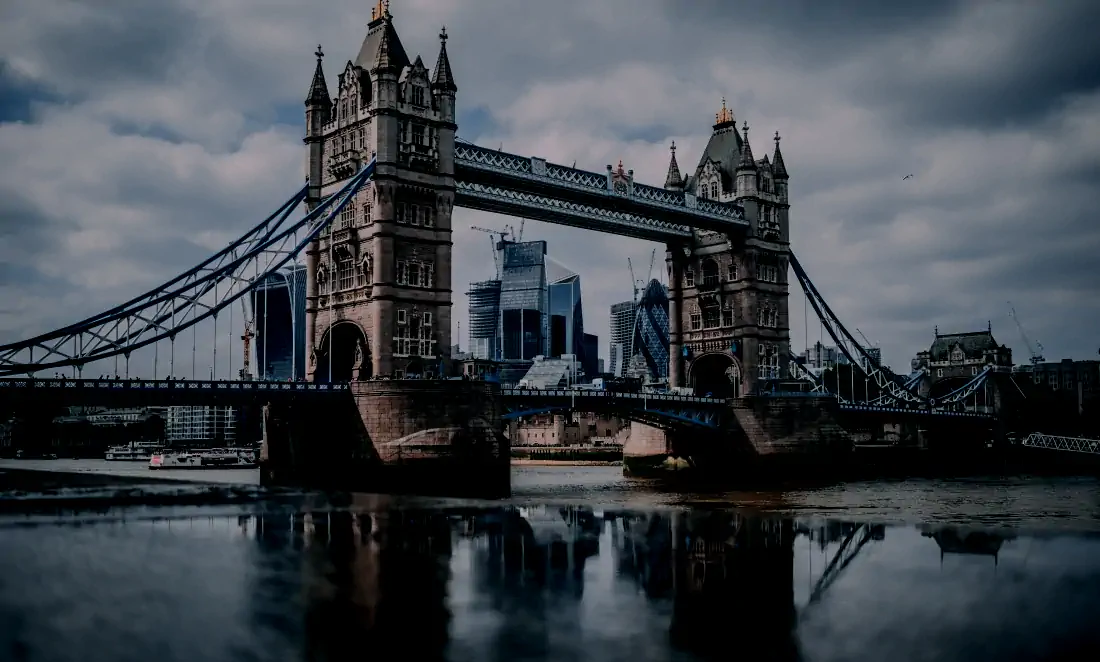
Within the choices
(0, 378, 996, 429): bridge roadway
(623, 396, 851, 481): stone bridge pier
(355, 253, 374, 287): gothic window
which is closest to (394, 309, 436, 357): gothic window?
(355, 253, 374, 287): gothic window

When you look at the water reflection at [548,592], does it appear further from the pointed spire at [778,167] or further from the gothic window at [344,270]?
the pointed spire at [778,167]

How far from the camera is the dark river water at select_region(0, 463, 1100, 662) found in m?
20.6

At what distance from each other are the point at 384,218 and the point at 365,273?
4.57m

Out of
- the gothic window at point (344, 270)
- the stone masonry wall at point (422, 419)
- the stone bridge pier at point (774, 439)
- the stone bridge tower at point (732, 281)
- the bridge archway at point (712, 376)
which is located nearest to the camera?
the stone masonry wall at point (422, 419)

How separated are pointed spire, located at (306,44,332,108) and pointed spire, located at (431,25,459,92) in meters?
8.67

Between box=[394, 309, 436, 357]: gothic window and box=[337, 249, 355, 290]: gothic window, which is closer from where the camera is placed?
box=[394, 309, 436, 357]: gothic window

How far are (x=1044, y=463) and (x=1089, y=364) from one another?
60.5m

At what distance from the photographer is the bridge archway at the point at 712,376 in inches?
4250

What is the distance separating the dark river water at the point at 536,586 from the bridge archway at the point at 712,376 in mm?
59972

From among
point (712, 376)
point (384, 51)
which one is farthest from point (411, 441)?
point (712, 376)

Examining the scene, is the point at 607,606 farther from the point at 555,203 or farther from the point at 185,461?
the point at 185,461

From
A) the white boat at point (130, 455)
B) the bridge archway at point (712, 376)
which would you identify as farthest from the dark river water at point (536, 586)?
the white boat at point (130, 455)

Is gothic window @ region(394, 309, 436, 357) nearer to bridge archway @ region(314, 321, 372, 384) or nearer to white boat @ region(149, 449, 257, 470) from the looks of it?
bridge archway @ region(314, 321, 372, 384)

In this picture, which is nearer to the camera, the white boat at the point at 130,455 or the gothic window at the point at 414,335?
the gothic window at the point at 414,335
